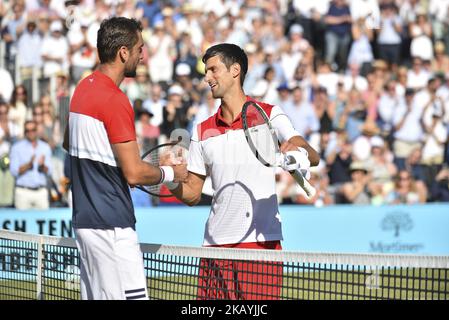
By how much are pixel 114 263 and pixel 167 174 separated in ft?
2.54

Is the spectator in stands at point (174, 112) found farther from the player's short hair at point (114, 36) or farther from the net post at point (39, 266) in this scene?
the player's short hair at point (114, 36)

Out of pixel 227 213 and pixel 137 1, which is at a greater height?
pixel 137 1

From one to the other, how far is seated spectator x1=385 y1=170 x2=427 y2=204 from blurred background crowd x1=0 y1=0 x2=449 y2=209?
2 cm

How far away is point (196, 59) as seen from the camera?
18938 mm

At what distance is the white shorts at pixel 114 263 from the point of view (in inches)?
223

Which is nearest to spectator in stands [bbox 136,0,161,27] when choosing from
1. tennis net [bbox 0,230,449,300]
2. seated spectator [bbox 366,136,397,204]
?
seated spectator [bbox 366,136,397,204]

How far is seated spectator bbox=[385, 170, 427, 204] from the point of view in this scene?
1738 centimetres

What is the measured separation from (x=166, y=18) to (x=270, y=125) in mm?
13383

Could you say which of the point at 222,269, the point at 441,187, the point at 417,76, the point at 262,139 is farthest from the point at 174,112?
the point at 222,269

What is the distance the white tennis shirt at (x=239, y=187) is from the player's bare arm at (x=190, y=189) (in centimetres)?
19

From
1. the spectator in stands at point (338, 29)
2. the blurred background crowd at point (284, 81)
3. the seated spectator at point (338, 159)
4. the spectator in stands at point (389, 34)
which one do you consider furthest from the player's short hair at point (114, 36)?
the spectator in stands at point (389, 34)

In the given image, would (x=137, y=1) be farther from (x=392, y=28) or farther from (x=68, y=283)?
(x=68, y=283)

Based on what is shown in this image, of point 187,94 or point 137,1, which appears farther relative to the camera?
point 137,1
